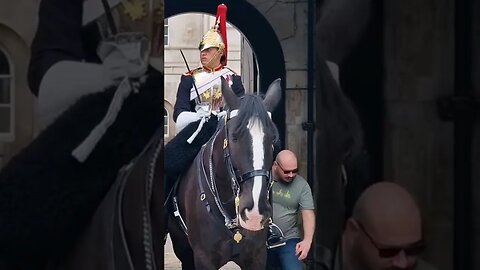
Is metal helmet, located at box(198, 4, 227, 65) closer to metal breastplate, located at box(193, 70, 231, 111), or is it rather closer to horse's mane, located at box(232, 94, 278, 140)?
metal breastplate, located at box(193, 70, 231, 111)

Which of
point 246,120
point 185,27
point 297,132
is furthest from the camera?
point 185,27

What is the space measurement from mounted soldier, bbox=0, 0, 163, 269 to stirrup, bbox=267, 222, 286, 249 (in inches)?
95.1

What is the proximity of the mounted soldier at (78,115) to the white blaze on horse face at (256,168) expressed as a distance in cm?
184

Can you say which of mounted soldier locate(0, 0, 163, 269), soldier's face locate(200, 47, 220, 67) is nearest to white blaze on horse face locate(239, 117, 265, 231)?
soldier's face locate(200, 47, 220, 67)

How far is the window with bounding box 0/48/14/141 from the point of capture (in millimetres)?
2199

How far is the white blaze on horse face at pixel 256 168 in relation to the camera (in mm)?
4027

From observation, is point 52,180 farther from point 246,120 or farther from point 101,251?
point 246,120

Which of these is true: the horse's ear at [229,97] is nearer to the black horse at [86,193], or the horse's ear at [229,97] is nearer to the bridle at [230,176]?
the bridle at [230,176]

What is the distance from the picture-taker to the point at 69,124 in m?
2.21

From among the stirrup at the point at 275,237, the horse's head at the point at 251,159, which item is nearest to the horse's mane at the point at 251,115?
the horse's head at the point at 251,159

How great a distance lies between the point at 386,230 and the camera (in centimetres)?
226

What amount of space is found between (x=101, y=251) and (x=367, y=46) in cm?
90

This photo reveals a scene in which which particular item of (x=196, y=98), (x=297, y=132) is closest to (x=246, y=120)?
(x=196, y=98)

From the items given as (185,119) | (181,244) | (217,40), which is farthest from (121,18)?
(217,40)
